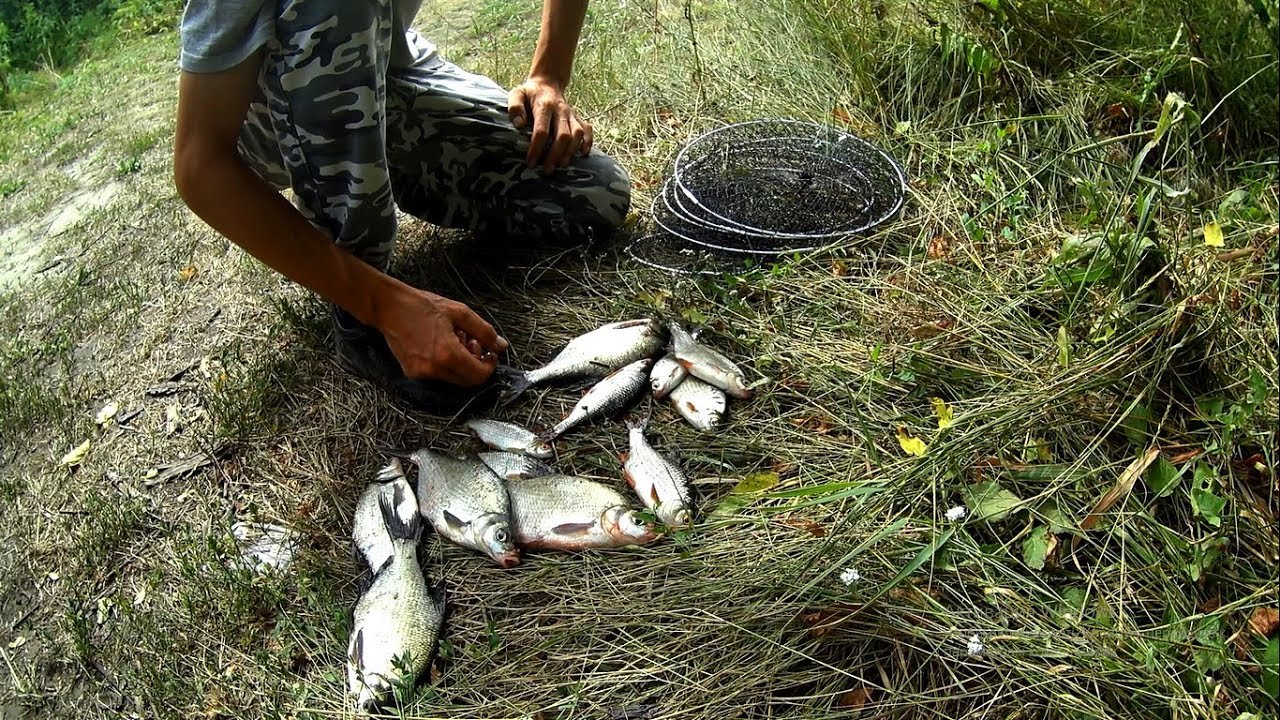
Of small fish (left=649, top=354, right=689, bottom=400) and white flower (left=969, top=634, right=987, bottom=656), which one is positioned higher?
small fish (left=649, top=354, right=689, bottom=400)

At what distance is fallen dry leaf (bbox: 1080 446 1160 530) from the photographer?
1672 mm

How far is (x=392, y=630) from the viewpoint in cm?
183

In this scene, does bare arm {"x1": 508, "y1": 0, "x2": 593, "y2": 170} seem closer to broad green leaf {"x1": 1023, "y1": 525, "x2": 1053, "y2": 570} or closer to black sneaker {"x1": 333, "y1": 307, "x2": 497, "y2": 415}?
black sneaker {"x1": 333, "y1": 307, "x2": 497, "y2": 415}

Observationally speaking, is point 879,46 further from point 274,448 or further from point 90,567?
point 90,567

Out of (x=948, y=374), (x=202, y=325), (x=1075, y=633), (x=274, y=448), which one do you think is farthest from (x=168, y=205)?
(x=1075, y=633)

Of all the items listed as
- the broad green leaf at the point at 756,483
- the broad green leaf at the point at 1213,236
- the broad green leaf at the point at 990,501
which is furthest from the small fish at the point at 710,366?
the broad green leaf at the point at 1213,236

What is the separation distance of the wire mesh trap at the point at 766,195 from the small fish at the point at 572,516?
838 mm

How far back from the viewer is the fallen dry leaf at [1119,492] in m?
1.67

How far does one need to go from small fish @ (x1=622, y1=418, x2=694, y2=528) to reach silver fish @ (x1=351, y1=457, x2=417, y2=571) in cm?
55

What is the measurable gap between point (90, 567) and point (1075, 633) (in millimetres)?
2296

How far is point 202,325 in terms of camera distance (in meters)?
2.93

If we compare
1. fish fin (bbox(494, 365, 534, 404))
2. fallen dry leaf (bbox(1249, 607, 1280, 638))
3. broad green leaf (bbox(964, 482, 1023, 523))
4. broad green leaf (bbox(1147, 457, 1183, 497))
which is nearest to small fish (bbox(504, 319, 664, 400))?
fish fin (bbox(494, 365, 534, 404))

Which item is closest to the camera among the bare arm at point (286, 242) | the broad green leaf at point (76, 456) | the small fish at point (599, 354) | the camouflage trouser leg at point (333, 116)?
the bare arm at point (286, 242)

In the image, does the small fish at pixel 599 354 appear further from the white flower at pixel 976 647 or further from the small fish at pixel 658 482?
the white flower at pixel 976 647
